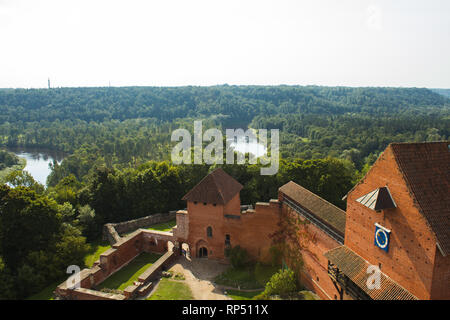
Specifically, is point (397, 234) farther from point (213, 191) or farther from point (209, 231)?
point (209, 231)

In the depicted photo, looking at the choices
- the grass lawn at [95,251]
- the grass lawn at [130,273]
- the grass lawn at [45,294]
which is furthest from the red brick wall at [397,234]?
the grass lawn at [95,251]

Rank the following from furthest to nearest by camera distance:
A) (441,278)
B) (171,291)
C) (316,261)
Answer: (171,291) < (316,261) < (441,278)

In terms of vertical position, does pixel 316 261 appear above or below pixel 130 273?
above

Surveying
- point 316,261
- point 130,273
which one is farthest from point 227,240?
point 130,273

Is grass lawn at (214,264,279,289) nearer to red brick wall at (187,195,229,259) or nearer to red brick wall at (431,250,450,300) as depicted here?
red brick wall at (187,195,229,259)

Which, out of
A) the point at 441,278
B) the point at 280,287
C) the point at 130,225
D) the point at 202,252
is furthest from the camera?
the point at 130,225

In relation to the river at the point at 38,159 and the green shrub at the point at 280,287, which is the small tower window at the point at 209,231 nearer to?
the green shrub at the point at 280,287

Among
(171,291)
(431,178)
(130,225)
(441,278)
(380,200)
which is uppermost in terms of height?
(431,178)

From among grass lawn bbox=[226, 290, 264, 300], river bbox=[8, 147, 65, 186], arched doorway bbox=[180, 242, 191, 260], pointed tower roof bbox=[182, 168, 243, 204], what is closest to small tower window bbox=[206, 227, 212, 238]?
pointed tower roof bbox=[182, 168, 243, 204]

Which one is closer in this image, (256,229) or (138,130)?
(256,229)
